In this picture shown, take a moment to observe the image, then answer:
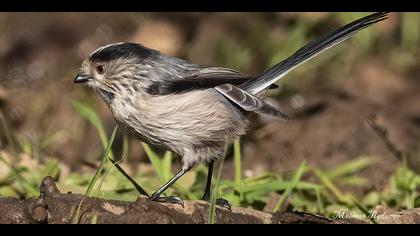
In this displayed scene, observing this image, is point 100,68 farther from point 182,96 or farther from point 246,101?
point 246,101

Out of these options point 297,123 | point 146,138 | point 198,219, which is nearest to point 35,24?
point 297,123

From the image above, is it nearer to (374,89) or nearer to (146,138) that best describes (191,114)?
(146,138)

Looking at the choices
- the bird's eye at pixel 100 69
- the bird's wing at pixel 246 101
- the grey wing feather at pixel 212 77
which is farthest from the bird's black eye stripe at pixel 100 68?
the bird's wing at pixel 246 101

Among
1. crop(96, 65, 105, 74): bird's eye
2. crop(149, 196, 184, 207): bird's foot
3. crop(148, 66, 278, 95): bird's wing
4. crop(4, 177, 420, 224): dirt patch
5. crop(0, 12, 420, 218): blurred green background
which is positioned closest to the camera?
crop(4, 177, 420, 224): dirt patch

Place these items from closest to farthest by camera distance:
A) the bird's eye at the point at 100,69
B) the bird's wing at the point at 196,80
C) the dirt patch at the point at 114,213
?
the dirt patch at the point at 114,213, the bird's wing at the point at 196,80, the bird's eye at the point at 100,69

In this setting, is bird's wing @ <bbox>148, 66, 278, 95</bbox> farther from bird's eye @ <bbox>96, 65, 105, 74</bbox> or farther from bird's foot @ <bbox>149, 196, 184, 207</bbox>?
bird's foot @ <bbox>149, 196, 184, 207</bbox>

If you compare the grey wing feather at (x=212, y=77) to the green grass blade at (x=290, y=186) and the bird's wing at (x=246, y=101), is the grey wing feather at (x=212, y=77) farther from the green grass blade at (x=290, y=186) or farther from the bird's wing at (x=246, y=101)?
the green grass blade at (x=290, y=186)

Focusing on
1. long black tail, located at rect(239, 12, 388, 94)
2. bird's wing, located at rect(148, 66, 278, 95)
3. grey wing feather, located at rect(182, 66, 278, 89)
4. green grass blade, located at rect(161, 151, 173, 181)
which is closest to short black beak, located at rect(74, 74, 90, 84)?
bird's wing, located at rect(148, 66, 278, 95)
